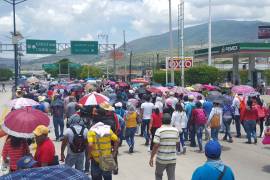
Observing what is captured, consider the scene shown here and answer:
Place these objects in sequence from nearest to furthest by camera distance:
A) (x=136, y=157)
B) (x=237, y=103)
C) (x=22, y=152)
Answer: (x=22, y=152)
(x=136, y=157)
(x=237, y=103)

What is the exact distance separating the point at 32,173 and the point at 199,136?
36.3ft

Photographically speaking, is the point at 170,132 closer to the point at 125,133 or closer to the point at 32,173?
the point at 32,173

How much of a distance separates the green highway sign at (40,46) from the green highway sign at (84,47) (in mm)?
2426

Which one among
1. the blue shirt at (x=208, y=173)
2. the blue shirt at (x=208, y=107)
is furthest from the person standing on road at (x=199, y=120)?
the blue shirt at (x=208, y=173)

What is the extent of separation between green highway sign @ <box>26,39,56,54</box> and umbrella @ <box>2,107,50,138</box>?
166 feet

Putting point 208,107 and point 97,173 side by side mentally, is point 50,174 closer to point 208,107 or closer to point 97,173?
point 97,173

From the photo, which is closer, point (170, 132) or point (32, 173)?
point (32, 173)

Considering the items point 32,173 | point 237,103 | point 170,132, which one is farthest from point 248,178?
point 32,173

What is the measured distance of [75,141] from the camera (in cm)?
846

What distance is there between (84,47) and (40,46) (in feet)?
17.9

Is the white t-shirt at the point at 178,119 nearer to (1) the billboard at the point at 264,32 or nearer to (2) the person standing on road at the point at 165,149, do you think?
(2) the person standing on road at the point at 165,149

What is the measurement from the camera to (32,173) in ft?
12.1

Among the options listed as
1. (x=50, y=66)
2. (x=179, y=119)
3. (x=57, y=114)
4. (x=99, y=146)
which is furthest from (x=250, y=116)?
(x=50, y=66)

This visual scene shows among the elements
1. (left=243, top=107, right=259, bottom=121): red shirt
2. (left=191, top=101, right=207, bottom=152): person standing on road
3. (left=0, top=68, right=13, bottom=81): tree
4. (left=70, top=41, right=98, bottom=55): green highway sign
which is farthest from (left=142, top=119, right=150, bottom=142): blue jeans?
(left=0, top=68, right=13, bottom=81): tree
